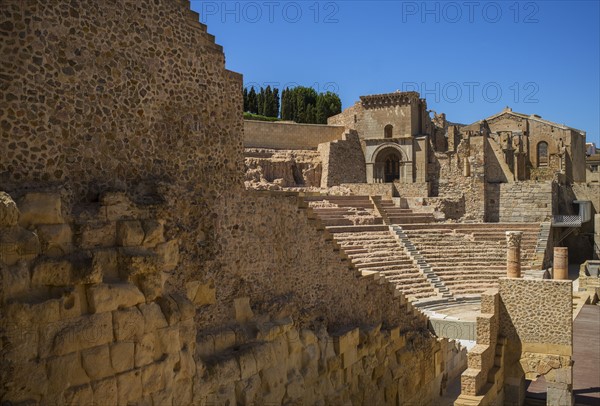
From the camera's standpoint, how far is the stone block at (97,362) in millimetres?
4891

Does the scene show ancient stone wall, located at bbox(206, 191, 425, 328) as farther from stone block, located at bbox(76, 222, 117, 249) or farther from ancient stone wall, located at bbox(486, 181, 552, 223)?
ancient stone wall, located at bbox(486, 181, 552, 223)

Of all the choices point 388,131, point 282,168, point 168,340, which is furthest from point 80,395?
point 388,131

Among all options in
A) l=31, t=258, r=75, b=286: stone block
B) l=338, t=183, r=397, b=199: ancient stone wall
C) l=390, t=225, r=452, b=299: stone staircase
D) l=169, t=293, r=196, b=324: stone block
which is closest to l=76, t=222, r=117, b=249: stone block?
l=31, t=258, r=75, b=286: stone block

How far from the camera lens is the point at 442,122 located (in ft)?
131

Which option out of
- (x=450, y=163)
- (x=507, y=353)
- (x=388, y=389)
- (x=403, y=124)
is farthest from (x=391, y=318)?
(x=403, y=124)

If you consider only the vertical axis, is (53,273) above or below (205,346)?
above

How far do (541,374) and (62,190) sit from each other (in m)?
12.7

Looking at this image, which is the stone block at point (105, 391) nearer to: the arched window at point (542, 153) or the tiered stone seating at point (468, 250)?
the tiered stone seating at point (468, 250)

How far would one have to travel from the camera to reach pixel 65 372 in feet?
15.6

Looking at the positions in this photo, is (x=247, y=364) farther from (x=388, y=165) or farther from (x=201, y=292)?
(x=388, y=165)

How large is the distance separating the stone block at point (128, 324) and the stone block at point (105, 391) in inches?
15.0

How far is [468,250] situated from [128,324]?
63.3 ft

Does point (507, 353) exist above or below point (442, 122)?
below

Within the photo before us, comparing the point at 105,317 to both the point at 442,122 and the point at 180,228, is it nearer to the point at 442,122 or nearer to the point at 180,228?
the point at 180,228
